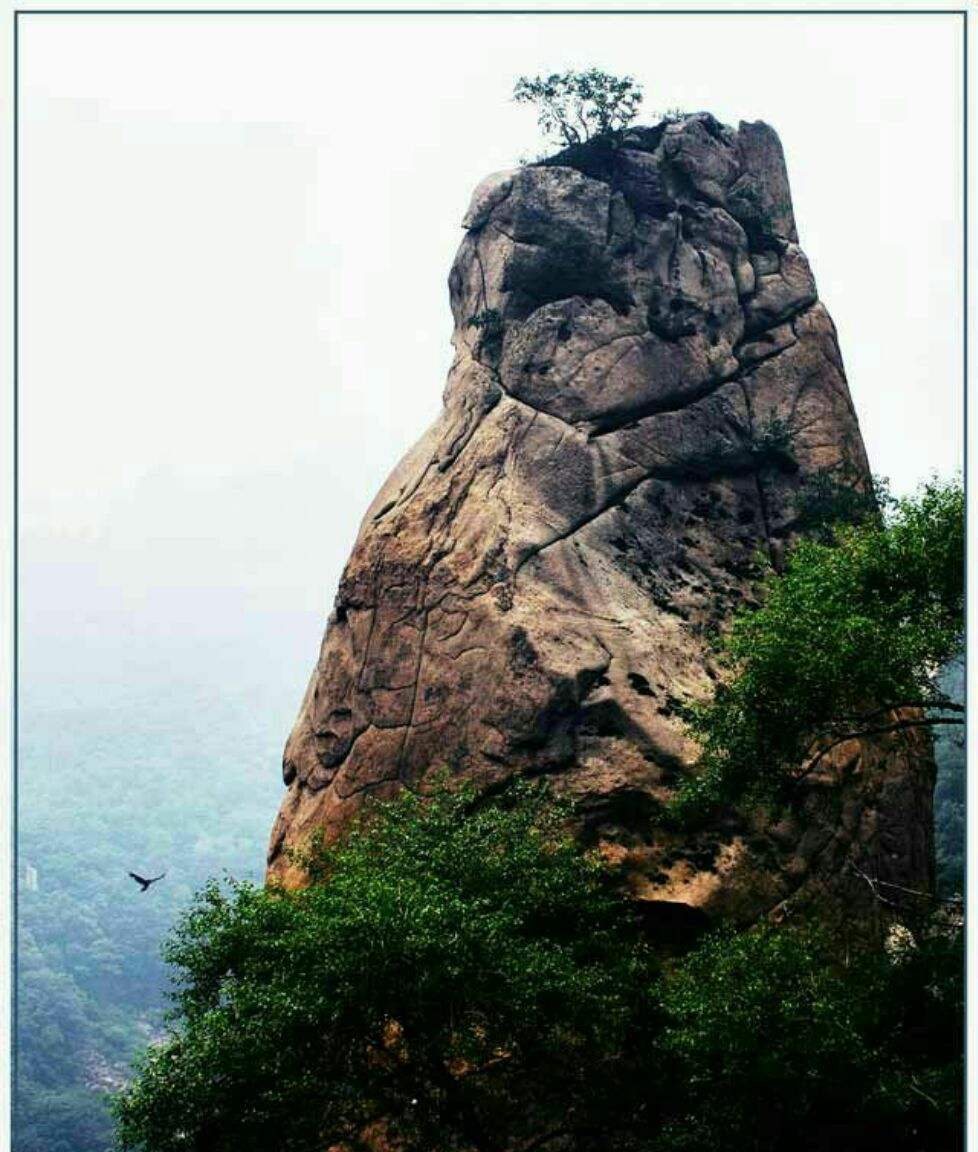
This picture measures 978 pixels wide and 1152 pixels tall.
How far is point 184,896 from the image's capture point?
4237 inches

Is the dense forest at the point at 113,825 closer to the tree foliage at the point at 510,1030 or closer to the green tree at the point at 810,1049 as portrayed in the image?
the tree foliage at the point at 510,1030

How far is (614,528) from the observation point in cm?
Answer: 2889

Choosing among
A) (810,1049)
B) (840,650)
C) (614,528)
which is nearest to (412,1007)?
(810,1049)

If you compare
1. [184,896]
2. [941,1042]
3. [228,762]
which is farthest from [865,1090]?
[228,762]

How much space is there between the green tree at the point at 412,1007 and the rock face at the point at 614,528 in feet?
11.7

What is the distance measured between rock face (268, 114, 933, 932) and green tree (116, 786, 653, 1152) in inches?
140

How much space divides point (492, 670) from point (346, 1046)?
9.56 meters

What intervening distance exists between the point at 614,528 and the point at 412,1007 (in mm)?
12971

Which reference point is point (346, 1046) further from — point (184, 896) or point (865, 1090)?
point (184, 896)

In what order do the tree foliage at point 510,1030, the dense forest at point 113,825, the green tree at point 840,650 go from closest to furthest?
the tree foliage at point 510,1030 < the green tree at point 840,650 < the dense forest at point 113,825

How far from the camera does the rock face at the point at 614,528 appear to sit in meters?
25.6

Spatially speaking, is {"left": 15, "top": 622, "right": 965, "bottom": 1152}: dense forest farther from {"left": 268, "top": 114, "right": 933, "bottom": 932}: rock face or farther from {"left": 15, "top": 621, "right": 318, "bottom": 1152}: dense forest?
{"left": 268, "top": 114, "right": 933, "bottom": 932}: rock face

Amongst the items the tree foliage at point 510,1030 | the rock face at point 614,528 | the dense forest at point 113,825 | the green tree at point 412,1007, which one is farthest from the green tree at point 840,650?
the dense forest at point 113,825

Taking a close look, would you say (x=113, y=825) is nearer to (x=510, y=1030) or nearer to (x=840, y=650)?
(x=510, y=1030)
